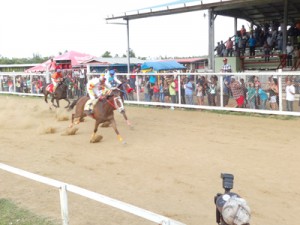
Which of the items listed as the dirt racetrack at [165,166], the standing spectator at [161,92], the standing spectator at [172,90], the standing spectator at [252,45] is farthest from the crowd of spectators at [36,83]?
the standing spectator at [252,45]

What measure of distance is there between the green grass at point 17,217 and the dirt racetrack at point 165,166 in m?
0.17

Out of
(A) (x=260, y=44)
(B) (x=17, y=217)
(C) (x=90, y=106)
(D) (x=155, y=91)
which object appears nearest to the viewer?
(B) (x=17, y=217)

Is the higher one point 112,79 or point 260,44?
point 260,44

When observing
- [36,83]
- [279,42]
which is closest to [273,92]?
[279,42]

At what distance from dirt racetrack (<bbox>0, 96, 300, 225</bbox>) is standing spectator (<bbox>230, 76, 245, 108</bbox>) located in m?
0.66

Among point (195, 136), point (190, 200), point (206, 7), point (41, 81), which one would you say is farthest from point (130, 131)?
point (41, 81)

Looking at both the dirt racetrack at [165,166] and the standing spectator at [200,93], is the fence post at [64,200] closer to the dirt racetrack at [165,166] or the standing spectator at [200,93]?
the dirt racetrack at [165,166]

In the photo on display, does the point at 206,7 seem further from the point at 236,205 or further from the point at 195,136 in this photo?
the point at 236,205

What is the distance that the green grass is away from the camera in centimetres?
511

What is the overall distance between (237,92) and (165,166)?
7072mm

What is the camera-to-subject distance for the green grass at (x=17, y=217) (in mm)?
5105

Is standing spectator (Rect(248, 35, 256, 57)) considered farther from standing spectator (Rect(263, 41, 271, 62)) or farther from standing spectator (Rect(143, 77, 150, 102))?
standing spectator (Rect(143, 77, 150, 102))

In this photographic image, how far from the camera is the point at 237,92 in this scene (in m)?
14.2

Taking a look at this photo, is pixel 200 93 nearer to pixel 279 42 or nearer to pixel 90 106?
pixel 90 106
